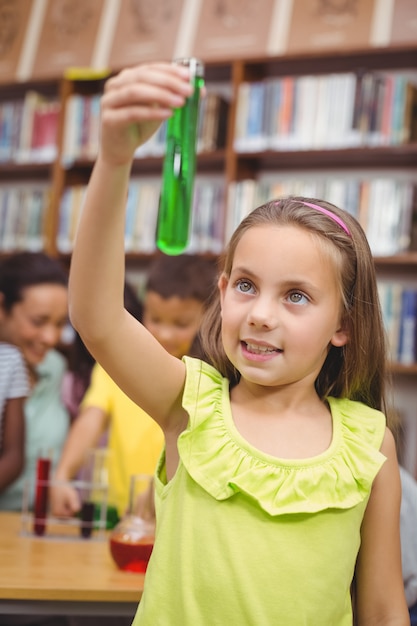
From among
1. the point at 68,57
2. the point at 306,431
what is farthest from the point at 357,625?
the point at 68,57

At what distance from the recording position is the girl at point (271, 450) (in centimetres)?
111

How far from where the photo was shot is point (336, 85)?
3795 millimetres

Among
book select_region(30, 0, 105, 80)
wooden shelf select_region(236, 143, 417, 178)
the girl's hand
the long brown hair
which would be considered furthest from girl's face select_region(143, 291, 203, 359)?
book select_region(30, 0, 105, 80)

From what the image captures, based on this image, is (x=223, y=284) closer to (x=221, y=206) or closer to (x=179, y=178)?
(x=179, y=178)

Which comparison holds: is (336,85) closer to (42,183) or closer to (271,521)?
(42,183)

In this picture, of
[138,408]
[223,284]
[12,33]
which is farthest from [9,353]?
[12,33]

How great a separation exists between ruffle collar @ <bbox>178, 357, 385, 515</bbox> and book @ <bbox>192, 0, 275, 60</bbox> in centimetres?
→ 311

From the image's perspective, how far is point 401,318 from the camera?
3715 millimetres

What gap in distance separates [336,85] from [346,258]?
275 centimetres

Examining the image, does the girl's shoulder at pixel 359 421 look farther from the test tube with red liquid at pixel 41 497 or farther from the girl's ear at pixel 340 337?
the test tube with red liquid at pixel 41 497

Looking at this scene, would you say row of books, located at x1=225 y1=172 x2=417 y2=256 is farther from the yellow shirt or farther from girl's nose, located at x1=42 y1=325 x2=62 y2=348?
the yellow shirt

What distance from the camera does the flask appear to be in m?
0.88

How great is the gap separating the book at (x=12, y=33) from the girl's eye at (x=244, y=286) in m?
3.80

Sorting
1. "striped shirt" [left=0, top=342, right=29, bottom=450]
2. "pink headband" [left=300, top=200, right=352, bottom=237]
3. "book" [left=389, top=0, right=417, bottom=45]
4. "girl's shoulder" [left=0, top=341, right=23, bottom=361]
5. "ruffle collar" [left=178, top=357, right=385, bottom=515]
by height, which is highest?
"book" [left=389, top=0, right=417, bottom=45]
